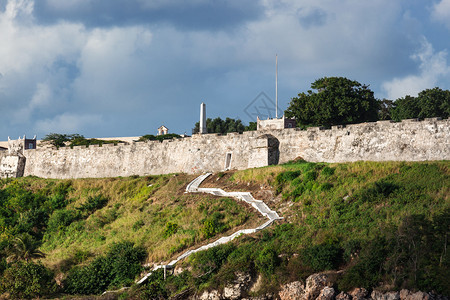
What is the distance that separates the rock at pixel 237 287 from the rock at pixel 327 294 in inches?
143

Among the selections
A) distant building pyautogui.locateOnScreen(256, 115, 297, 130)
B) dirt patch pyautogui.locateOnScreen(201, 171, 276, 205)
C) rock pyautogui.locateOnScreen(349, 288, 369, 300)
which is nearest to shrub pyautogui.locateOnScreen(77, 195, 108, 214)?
dirt patch pyautogui.locateOnScreen(201, 171, 276, 205)

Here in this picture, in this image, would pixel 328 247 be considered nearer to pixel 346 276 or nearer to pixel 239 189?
pixel 346 276

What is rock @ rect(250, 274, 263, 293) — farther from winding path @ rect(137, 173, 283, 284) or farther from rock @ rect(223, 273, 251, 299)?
winding path @ rect(137, 173, 283, 284)

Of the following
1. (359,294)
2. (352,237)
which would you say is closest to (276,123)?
(352,237)

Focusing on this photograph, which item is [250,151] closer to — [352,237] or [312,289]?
[352,237]

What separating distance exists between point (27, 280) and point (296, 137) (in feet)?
60.5

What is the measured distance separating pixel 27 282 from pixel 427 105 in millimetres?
36477

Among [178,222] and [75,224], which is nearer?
[178,222]

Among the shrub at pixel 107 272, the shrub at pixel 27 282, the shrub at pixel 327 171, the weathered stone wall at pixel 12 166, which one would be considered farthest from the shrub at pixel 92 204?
the shrub at pixel 327 171

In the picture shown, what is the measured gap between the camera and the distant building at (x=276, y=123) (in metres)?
60.9

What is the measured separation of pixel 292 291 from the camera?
26.9 meters

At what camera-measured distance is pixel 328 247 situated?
27.7 metres

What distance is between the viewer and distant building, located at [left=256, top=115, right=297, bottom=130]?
60938 millimetres

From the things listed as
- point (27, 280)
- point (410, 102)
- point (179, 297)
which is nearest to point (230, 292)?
point (179, 297)
